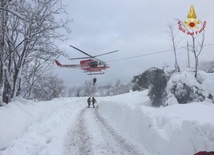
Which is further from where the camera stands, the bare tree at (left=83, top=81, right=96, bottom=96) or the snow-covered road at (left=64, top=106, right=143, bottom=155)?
the bare tree at (left=83, top=81, right=96, bottom=96)

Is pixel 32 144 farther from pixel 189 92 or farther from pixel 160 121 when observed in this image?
pixel 189 92

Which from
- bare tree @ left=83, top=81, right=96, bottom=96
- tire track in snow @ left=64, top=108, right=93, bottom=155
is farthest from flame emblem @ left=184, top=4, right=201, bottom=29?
bare tree @ left=83, top=81, right=96, bottom=96

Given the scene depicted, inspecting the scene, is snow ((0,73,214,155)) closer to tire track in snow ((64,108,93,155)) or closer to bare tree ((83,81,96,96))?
tire track in snow ((64,108,93,155))

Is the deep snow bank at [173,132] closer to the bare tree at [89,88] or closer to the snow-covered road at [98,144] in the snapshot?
the snow-covered road at [98,144]

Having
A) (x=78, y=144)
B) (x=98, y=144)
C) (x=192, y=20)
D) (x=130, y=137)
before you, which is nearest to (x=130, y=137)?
(x=130, y=137)

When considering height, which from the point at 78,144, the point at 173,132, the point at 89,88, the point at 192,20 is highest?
the point at 192,20

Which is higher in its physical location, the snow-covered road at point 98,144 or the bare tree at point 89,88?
the bare tree at point 89,88

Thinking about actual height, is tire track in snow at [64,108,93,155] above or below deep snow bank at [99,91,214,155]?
below

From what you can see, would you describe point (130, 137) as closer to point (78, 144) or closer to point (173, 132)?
point (78, 144)

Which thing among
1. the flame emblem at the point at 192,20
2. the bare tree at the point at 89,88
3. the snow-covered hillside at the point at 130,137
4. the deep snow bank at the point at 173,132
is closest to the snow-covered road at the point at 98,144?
the snow-covered hillside at the point at 130,137

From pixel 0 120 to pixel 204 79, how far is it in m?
17.9

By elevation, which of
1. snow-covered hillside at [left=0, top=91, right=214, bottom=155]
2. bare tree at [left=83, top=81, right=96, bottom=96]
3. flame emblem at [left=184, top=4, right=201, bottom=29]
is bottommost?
snow-covered hillside at [left=0, top=91, right=214, bottom=155]

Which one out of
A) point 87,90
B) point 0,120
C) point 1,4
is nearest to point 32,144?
point 0,120

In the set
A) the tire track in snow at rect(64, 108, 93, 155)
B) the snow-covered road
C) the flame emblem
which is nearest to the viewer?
the snow-covered road
